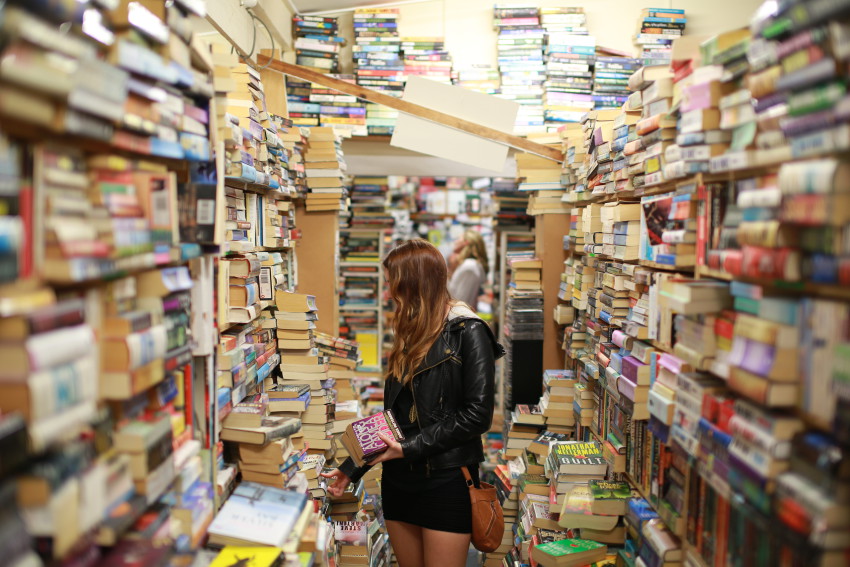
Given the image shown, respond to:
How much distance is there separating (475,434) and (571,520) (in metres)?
0.58

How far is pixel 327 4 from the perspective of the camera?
19.4ft

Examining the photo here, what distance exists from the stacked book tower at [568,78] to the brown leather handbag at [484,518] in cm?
412

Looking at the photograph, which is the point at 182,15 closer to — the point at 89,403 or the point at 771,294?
the point at 89,403

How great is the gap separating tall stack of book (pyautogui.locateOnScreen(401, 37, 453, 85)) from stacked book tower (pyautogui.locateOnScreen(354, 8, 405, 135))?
0.07m

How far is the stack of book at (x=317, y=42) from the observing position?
5988 millimetres

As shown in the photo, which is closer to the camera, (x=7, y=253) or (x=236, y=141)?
(x=7, y=253)

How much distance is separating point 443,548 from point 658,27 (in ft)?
17.2

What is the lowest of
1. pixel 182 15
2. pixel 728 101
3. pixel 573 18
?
pixel 728 101

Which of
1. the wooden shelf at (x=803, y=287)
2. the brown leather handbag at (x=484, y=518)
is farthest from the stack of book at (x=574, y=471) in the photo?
the wooden shelf at (x=803, y=287)

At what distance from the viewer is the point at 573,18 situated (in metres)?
6.11

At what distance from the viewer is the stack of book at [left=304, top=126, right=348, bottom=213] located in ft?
14.2

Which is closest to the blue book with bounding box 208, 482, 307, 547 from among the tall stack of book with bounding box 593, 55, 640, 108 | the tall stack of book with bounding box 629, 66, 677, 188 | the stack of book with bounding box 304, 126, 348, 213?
the tall stack of book with bounding box 629, 66, 677, 188

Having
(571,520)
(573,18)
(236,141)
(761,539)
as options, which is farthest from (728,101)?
(573,18)

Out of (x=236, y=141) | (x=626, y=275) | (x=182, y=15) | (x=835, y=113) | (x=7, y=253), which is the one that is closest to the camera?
(x=7, y=253)
